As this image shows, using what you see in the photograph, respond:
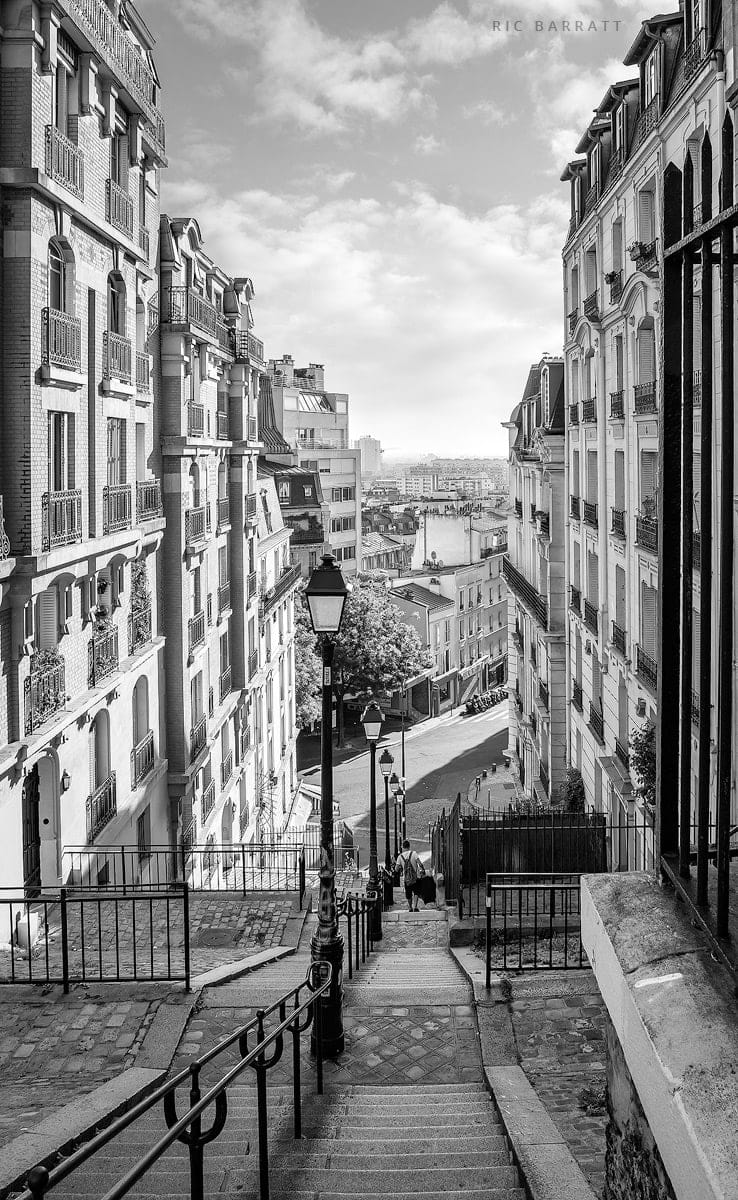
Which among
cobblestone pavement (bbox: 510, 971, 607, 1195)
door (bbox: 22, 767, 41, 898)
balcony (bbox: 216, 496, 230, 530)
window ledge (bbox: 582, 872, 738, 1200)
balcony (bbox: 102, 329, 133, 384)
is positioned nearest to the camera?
window ledge (bbox: 582, 872, 738, 1200)

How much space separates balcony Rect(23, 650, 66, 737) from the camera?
1605 centimetres

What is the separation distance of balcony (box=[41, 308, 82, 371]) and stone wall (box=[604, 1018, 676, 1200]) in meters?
14.9

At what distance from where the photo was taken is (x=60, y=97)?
17.6 meters

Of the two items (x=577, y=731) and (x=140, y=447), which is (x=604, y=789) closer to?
(x=577, y=731)

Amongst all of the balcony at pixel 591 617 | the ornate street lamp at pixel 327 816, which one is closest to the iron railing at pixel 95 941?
the ornate street lamp at pixel 327 816

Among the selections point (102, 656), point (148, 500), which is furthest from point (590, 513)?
point (102, 656)

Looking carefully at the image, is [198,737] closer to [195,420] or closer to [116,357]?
[195,420]

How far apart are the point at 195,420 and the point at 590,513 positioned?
11.0m

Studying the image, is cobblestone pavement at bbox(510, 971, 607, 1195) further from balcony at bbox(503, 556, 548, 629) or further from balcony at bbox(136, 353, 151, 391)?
balcony at bbox(503, 556, 548, 629)

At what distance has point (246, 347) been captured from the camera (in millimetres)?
32406

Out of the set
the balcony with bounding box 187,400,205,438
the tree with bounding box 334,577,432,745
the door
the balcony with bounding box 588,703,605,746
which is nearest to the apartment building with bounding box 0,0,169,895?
the door

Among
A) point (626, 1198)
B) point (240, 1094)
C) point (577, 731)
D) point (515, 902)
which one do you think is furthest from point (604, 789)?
point (626, 1198)

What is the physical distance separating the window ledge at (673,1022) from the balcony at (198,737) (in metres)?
23.2

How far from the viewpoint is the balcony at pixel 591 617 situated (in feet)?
88.9
